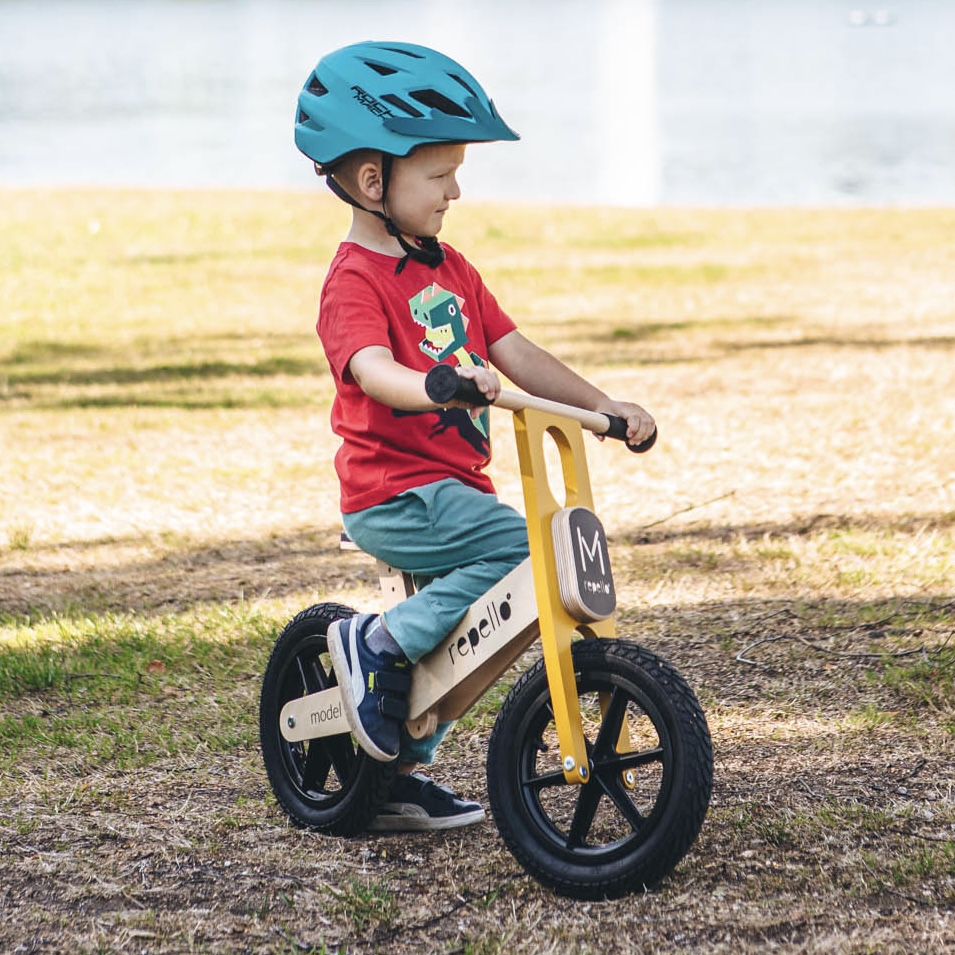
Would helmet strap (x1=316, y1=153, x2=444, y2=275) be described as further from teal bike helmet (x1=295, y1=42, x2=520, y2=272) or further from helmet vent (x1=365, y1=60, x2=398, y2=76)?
helmet vent (x1=365, y1=60, x2=398, y2=76)

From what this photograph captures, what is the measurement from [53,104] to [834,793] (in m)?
51.1

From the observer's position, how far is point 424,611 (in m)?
3.11

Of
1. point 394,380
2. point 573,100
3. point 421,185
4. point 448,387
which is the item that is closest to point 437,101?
point 421,185

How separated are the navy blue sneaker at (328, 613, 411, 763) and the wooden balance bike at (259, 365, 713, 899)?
40 millimetres

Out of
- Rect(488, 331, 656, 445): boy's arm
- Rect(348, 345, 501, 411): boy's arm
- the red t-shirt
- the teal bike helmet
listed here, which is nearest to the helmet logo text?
the teal bike helmet

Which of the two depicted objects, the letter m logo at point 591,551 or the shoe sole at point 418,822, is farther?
the shoe sole at point 418,822

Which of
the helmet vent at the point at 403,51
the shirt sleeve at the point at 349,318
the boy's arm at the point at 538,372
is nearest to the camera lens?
the shirt sleeve at the point at 349,318

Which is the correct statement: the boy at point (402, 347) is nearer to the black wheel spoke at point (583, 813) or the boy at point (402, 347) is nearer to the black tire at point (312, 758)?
the black tire at point (312, 758)

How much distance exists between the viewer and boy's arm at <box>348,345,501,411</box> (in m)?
2.69

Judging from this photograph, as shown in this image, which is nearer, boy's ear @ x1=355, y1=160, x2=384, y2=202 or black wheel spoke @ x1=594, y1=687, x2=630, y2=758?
black wheel spoke @ x1=594, y1=687, x2=630, y2=758

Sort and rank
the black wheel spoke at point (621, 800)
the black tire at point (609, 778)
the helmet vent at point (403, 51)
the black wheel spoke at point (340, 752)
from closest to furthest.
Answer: the black tire at point (609, 778)
the black wheel spoke at point (621, 800)
the helmet vent at point (403, 51)
the black wheel spoke at point (340, 752)

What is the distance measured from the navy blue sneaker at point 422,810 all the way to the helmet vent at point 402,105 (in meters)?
1.44

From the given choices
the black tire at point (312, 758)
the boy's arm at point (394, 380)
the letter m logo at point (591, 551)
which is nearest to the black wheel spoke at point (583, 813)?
the letter m logo at point (591, 551)

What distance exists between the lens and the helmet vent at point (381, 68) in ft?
10.1
